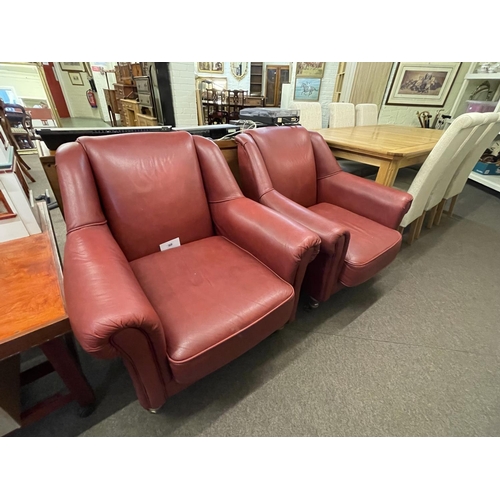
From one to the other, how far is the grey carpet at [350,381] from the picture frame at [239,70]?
7.54m

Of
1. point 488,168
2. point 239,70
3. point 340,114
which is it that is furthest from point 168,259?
point 239,70

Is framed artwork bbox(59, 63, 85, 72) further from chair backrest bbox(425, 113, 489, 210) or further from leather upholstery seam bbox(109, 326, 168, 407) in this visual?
leather upholstery seam bbox(109, 326, 168, 407)

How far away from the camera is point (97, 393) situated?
102 cm

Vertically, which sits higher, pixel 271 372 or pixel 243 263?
pixel 243 263

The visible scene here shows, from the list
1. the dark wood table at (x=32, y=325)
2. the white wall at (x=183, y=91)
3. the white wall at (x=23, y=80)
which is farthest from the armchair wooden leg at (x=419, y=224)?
the white wall at (x=23, y=80)

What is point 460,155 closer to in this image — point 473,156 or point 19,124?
point 473,156

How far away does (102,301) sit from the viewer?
2.08 ft

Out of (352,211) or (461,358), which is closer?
(461,358)

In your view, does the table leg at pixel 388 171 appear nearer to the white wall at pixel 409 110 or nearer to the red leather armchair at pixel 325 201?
the red leather armchair at pixel 325 201

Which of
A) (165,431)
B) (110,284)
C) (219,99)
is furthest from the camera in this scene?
(219,99)

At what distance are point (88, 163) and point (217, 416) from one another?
112 centimetres
